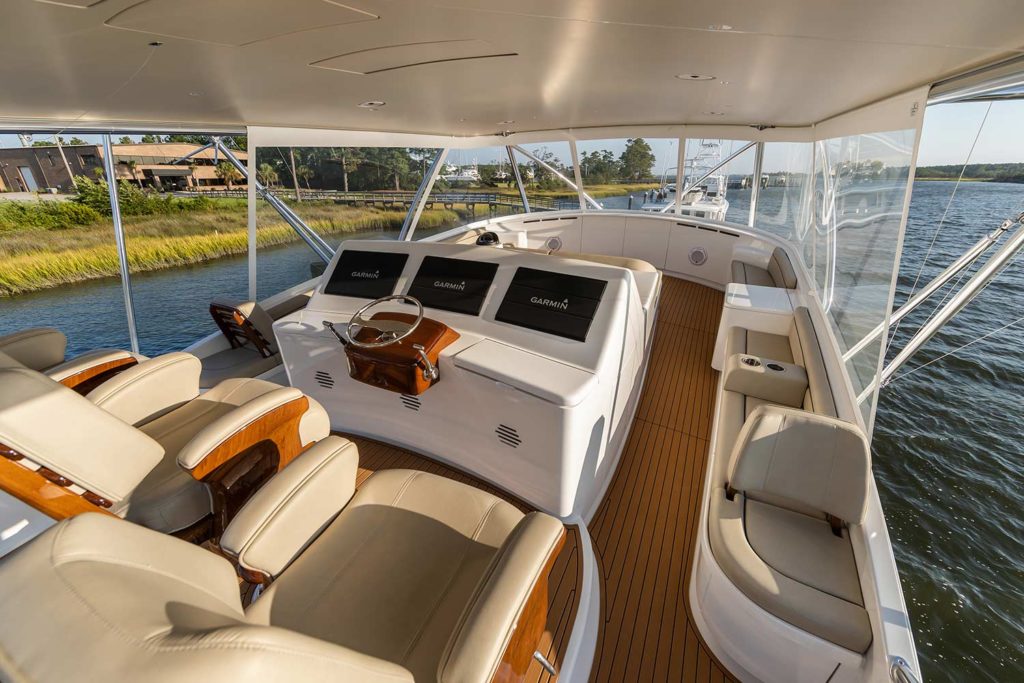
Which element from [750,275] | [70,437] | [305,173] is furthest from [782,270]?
[305,173]

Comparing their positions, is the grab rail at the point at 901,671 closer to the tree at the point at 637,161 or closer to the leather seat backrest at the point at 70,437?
the leather seat backrest at the point at 70,437

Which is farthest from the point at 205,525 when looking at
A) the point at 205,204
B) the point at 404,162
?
the point at 404,162

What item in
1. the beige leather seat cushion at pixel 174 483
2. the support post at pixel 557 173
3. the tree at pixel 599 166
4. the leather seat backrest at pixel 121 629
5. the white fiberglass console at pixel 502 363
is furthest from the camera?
the support post at pixel 557 173

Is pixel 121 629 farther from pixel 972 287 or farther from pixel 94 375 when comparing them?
pixel 972 287

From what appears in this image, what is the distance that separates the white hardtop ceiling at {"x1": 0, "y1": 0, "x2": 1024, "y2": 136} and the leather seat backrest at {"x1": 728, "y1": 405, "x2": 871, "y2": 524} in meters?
1.17

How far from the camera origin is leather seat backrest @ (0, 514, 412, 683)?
0.49 m

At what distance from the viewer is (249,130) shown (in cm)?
367

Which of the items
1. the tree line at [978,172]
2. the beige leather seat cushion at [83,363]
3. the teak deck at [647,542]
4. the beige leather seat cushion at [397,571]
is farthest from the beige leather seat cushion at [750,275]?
the beige leather seat cushion at [83,363]

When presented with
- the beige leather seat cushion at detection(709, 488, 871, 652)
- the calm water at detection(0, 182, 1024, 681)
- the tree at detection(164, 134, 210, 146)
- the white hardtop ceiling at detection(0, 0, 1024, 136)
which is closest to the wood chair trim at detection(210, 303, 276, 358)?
the white hardtop ceiling at detection(0, 0, 1024, 136)

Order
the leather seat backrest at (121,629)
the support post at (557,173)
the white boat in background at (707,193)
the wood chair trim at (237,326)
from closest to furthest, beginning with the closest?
the leather seat backrest at (121,629), the wood chair trim at (237,326), the support post at (557,173), the white boat in background at (707,193)

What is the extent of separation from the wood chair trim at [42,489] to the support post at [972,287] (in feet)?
9.65

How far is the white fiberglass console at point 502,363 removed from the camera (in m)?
1.61

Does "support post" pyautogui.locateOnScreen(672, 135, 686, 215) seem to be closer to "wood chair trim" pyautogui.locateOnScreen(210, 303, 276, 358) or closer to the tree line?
the tree line

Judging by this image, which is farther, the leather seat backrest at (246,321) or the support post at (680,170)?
the support post at (680,170)
